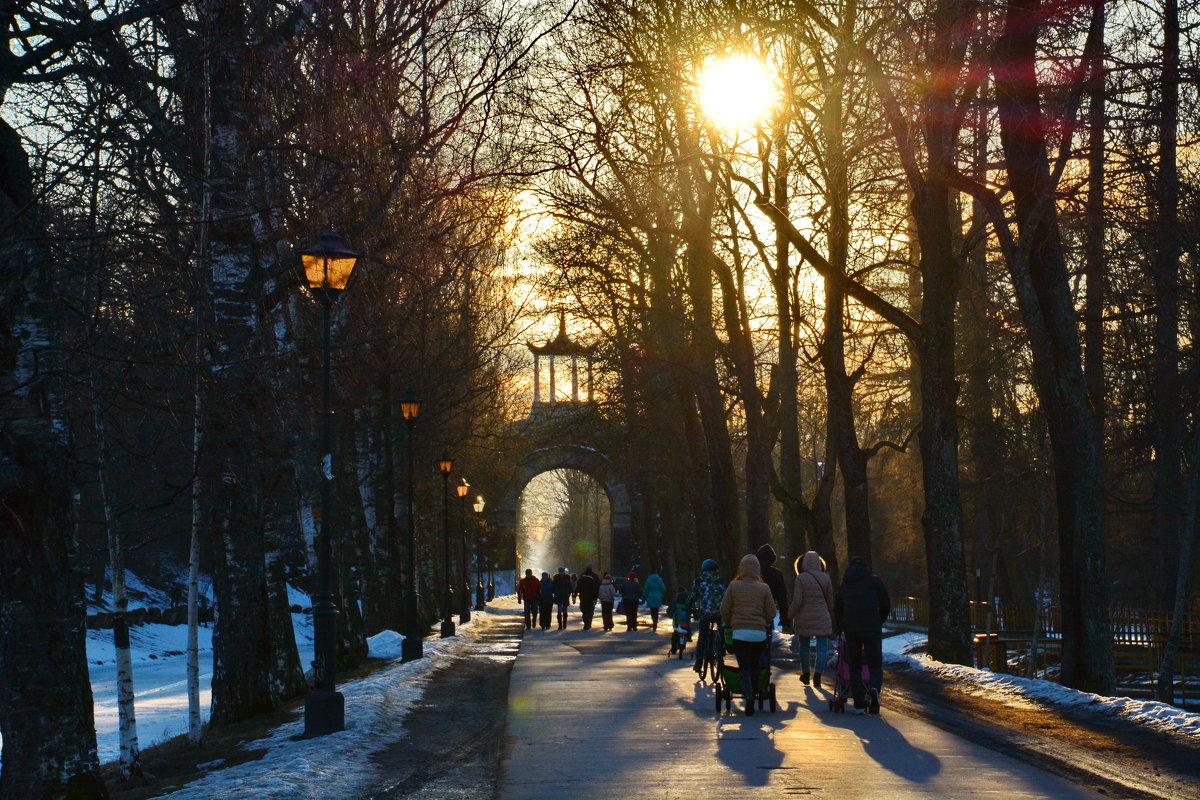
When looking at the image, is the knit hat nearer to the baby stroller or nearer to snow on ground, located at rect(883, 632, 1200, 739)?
the baby stroller

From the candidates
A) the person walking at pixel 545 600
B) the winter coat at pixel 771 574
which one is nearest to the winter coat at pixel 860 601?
the winter coat at pixel 771 574

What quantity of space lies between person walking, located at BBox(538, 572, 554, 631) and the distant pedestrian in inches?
506

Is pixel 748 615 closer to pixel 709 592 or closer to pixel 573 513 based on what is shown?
pixel 709 592

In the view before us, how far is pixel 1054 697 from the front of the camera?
589 inches

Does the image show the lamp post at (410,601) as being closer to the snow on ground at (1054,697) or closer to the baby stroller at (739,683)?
the snow on ground at (1054,697)

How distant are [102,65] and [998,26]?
10.6m

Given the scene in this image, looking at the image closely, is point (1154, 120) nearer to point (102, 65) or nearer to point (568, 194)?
point (102, 65)

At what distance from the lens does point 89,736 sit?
31.0 feet

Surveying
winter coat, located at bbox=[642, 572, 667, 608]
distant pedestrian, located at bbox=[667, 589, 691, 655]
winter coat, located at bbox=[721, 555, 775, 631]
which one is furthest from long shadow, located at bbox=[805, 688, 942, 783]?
winter coat, located at bbox=[642, 572, 667, 608]

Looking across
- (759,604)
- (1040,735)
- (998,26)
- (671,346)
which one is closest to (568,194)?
(671,346)

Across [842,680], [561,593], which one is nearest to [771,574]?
[842,680]

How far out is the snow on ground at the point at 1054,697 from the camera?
12.4 m

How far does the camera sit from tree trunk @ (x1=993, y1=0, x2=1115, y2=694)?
1700cm

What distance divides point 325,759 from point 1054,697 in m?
8.19
